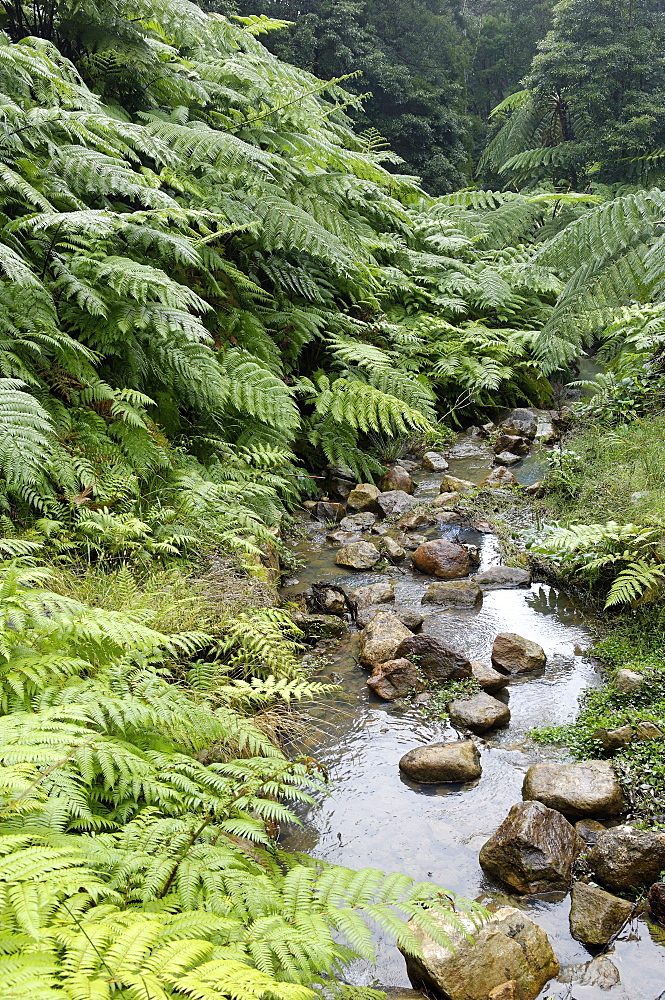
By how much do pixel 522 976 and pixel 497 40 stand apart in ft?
82.2

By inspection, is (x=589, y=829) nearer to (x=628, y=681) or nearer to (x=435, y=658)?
(x=628, y=681)

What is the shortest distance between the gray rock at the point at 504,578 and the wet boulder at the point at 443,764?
5.55 ft

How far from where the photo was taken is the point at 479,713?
2.93 meters

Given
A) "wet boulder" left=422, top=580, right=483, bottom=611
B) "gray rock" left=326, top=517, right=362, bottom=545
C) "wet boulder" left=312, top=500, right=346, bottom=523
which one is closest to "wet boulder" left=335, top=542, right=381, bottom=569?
"gray rock" left=326, top=517, right=362, bottom=545

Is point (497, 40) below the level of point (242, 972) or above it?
above

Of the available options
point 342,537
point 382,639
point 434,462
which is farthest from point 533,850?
point 434,462

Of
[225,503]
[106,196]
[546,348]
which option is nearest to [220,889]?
[225,503]

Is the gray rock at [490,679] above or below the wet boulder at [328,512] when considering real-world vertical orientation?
above

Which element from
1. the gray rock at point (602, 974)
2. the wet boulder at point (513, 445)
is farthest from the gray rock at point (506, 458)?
the gray rock at point (602, 974)

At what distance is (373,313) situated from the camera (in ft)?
24.8

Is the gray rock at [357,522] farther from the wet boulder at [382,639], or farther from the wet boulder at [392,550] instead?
the wet boulder at [382,639]

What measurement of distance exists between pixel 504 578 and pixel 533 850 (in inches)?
89.7

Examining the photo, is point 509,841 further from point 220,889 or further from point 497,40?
point 497,40

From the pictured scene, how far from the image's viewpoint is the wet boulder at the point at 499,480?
5652 millimetres
